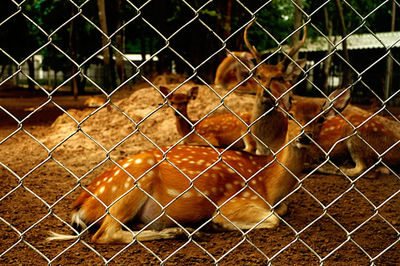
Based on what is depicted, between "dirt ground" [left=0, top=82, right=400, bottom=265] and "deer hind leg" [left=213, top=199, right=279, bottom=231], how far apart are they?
6cm

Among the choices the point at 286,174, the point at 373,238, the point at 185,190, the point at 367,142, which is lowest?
the point at 367,142

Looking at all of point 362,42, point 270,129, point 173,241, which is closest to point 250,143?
point 270,129

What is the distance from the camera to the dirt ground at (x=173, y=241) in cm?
265

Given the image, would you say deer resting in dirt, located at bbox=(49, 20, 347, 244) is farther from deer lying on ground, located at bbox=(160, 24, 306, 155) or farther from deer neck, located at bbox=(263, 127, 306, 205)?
deer lying on ground, located at bbox=(160, 24, 306, 155)

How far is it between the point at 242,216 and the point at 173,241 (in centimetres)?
55

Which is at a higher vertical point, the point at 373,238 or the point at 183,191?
the point at 183,191

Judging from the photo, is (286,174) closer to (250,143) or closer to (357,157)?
(250,143)

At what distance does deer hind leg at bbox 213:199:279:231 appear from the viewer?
327 cm

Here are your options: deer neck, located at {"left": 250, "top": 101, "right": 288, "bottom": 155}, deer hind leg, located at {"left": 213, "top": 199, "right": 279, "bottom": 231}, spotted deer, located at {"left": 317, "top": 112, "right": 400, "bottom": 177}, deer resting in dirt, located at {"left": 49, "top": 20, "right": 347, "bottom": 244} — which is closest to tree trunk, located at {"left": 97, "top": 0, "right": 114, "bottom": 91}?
deer neck, located at {"left": 250, "top": 101, "right": 288, "bottom": 155}

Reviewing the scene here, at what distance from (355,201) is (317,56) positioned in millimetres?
21831

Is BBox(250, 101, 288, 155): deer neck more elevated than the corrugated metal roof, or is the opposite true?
BBox(250, 101, 288, 155): deer neck

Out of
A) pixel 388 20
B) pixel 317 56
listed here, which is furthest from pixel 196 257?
pixel 388 20

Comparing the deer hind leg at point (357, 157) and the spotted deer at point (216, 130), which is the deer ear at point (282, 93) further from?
the deer hind leg at point (357, 157)

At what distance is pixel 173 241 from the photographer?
306 cm
